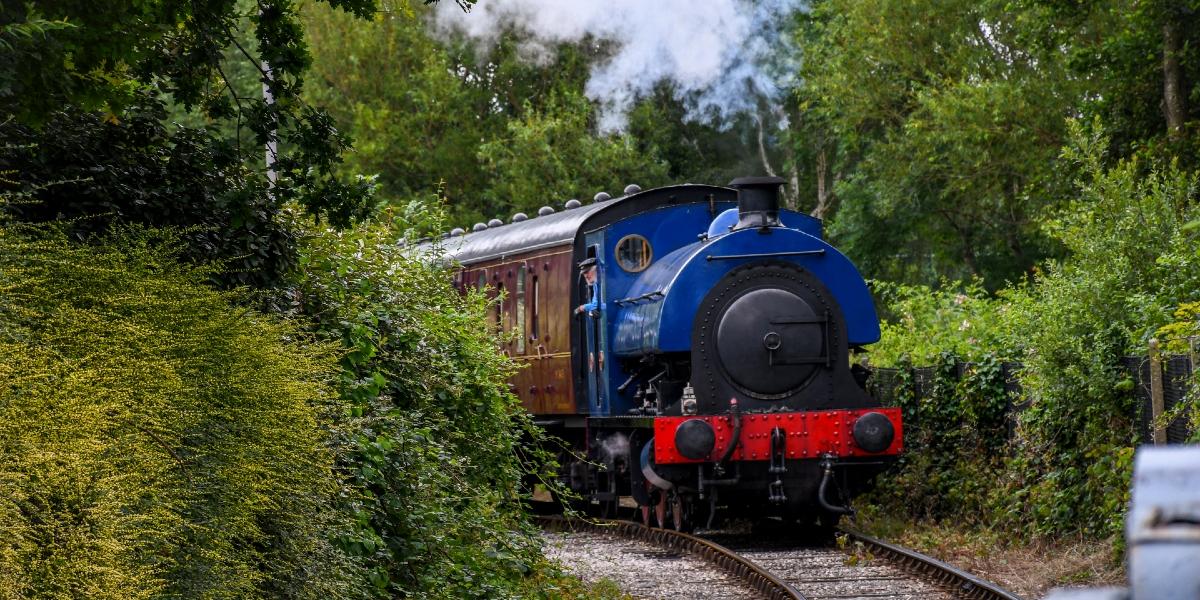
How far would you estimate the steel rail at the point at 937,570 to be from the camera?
1038cm

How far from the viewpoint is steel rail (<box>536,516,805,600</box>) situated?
1118 centimetres

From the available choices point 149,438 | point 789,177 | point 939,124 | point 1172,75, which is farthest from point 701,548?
point 789,177

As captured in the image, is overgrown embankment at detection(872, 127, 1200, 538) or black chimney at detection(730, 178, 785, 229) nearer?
overgrown embankment at detection(872, 127, 1200, 538)

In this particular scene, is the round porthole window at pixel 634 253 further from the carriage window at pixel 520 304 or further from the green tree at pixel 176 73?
the green tree at pixel 176 73

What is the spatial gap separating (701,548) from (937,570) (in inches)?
106

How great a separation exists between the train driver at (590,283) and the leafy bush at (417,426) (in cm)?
419

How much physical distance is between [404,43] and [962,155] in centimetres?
1671

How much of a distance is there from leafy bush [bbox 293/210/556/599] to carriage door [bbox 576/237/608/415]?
13.6 ft

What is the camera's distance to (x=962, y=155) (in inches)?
1183

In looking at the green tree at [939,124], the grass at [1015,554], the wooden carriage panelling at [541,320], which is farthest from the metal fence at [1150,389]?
the green tree at [939,124]

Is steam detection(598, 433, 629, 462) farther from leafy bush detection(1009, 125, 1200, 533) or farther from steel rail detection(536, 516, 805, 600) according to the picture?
leafy bush detection(1009, 125, 1200, 533)

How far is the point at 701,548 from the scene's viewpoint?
13641 millimetres

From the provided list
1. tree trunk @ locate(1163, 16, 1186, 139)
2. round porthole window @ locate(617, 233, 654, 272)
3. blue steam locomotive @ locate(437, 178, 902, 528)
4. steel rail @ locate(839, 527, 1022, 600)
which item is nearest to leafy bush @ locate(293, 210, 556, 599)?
blue steam locomotive @ locate(437, 178, 902, 528)

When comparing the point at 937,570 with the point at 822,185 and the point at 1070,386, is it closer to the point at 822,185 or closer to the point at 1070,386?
the point at 1070,386
